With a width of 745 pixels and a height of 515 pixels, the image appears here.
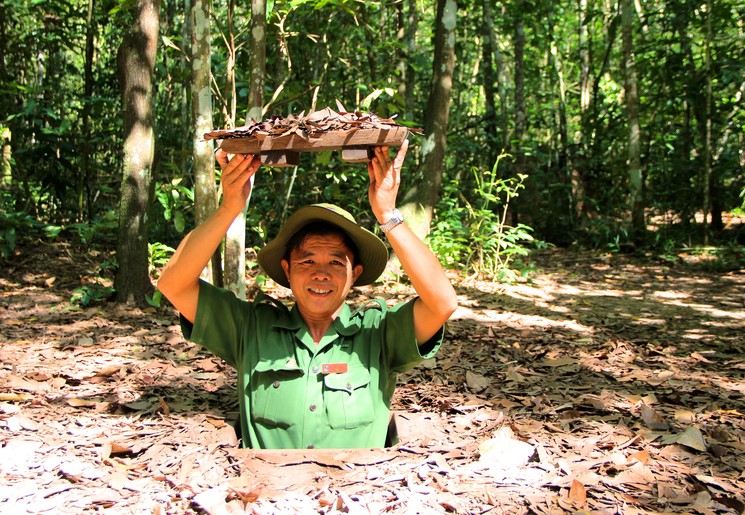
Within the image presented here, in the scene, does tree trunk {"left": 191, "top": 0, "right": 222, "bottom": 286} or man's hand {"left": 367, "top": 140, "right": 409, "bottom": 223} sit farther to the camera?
tree trunk {"left": 191, "top": 0, "right": 222, "bottom": 286}

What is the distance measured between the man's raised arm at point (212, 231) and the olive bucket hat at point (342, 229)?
10.5 inches

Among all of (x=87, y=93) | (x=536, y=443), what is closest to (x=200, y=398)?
(x=536, y=443)

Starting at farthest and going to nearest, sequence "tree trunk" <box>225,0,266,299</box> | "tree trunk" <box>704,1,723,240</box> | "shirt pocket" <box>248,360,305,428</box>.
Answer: "tree trunk" <box>704,1,723,240</box>
"tree trunk" <box>225,0,266,299</box>
"shirt pocket" <box>248,360,305,428</box>

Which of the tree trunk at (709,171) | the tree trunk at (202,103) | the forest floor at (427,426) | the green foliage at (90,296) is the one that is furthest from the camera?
the tree trunk at (709,171)

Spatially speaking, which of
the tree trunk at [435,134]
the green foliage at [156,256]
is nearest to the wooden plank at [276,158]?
the green foliage at [156,256]

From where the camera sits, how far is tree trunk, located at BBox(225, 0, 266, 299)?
474cm

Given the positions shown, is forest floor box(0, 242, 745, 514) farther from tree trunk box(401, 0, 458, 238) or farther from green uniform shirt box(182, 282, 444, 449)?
tree trunk box(401, 0, 458, 238)

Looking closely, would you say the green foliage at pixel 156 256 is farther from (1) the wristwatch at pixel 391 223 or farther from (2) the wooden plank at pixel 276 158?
(1) the wristwatch at pixel 391 223

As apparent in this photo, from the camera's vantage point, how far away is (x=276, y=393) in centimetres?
276

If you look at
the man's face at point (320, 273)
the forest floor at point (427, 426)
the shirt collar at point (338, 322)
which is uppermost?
the man's face at point (320, 273)

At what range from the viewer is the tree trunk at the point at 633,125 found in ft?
33.7

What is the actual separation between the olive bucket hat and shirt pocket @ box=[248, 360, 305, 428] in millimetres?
499

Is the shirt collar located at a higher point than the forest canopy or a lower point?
lower

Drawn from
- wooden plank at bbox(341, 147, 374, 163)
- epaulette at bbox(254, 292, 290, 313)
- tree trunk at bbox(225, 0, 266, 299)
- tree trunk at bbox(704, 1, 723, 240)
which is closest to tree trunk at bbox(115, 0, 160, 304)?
tree trunk at bbox(225, 0, 266, 299)
